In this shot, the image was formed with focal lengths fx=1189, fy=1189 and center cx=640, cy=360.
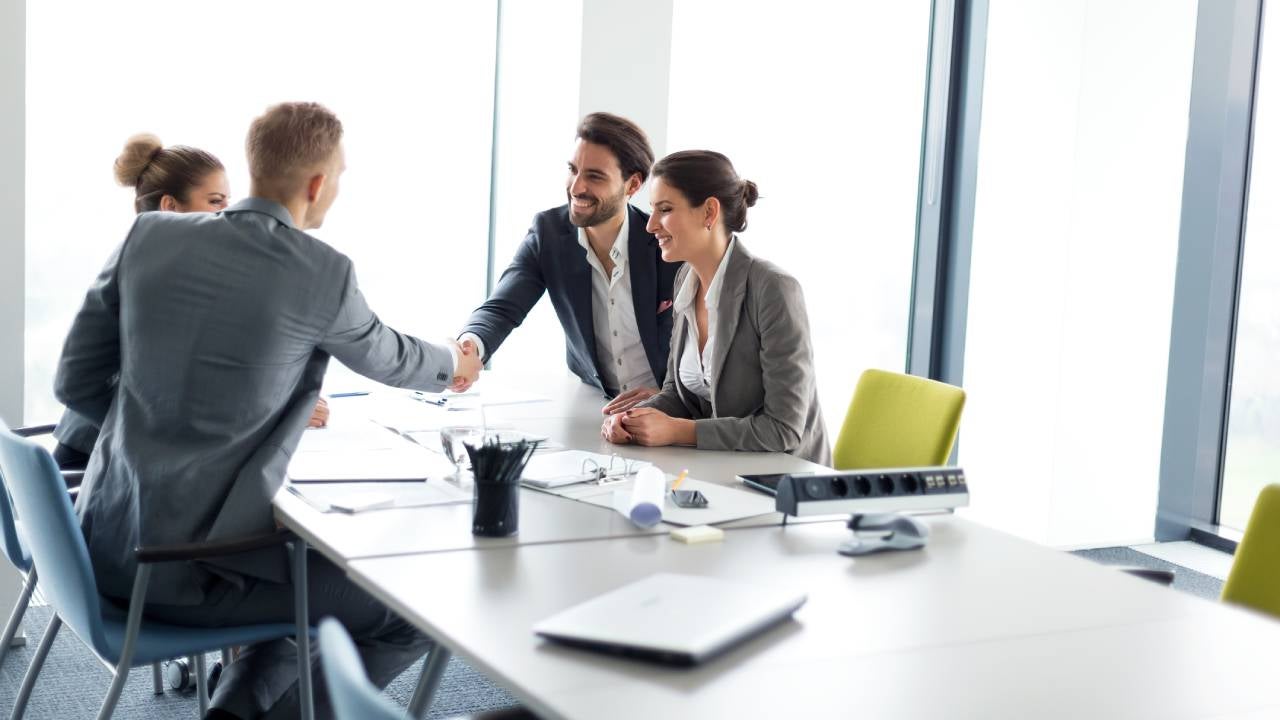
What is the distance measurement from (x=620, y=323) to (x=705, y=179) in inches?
29.5

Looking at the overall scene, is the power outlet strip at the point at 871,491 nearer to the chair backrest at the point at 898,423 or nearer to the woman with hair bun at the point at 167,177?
the chair backrest at the point at 898,423

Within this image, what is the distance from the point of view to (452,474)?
250 centimetres

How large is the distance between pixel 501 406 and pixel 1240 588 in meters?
2.04

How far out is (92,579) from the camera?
2.14 m

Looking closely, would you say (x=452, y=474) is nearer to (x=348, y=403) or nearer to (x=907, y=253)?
(x=348, y=403)

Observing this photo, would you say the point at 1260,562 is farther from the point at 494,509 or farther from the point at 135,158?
the point at 135,158

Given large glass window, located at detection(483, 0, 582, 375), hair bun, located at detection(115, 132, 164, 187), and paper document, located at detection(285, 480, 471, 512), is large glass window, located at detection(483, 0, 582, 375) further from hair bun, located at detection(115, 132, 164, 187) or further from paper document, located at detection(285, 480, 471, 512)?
paper document, located at detection(285, 480, 471, 512)

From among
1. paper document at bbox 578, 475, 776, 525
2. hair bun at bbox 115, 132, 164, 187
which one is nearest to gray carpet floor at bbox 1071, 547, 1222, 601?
paper document at bbox 578, 475, 776, 525

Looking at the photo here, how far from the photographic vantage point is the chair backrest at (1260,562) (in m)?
1.96

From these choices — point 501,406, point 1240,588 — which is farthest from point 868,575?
point 501,406

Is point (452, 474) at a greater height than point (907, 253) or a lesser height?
lesser

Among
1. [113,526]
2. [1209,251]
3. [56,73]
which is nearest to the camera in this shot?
[113,526]

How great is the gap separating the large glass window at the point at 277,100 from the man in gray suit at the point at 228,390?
1.49 m

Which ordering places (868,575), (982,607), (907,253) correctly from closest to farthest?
(982,607), (868,575), (907,253)
